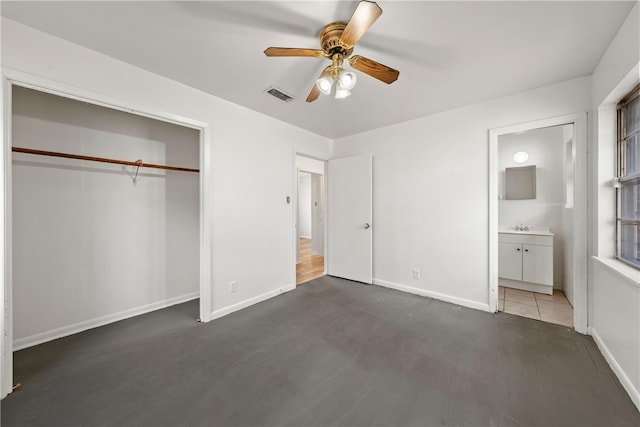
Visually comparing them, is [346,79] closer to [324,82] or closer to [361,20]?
[324,82]

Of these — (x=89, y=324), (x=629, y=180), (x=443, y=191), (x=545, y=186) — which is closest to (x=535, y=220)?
(x=545, y=186)

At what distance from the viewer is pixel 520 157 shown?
12.2 ft

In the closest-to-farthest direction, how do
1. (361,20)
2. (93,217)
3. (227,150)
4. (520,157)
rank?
(361,20), (93,217), (227,150), (520,157)

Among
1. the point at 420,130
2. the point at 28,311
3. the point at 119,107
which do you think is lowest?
the point at 28,311

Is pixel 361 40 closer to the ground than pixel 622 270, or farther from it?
farther from it

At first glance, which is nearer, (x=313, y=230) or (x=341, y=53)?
(x=341, y=53)

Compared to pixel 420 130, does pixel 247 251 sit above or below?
below

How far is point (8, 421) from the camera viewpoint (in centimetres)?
130

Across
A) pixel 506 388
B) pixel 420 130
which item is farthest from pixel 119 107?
pixel 506 388

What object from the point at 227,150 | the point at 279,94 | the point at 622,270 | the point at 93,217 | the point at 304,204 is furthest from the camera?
the point at 304,204

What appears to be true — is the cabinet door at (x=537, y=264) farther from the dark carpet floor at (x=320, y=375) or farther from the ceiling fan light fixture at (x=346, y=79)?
the ceiling fan light fixture at (x=346, y=79)

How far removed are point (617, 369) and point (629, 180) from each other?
138 cm

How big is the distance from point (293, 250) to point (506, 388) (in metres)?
2.62

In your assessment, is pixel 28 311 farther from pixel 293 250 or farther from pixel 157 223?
pixel 293 250
